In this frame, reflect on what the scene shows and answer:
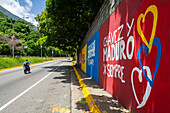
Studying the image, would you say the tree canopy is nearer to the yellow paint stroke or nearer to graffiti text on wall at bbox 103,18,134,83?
graffiti text on wall at bbox 103,18,134,83

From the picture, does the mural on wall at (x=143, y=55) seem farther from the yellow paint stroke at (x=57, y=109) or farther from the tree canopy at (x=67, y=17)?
the tree canopy at (x=67, y=17)

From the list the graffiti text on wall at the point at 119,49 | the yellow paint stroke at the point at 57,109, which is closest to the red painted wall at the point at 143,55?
the graffiti text on wall at the point at 119,49

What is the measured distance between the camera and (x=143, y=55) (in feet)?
9.04

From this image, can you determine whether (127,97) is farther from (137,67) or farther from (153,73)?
(153,73)

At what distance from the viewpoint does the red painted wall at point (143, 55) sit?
213 cm

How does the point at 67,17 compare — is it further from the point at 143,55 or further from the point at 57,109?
the point at 143,55

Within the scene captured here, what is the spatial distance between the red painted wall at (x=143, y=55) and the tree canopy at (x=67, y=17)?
414 inches

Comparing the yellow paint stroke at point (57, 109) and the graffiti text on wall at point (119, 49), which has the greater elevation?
the graffiti text on wall at point (119, 49)

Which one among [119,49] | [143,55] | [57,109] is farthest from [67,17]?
[143,55]

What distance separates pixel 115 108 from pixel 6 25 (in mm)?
80408

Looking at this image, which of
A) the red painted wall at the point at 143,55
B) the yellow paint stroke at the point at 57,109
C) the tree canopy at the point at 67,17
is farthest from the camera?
the tree canopy at the point at 67,17

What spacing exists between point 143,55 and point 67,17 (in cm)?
1486

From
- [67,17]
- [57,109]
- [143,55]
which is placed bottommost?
[57,109]

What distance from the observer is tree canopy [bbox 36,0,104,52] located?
13.6m
